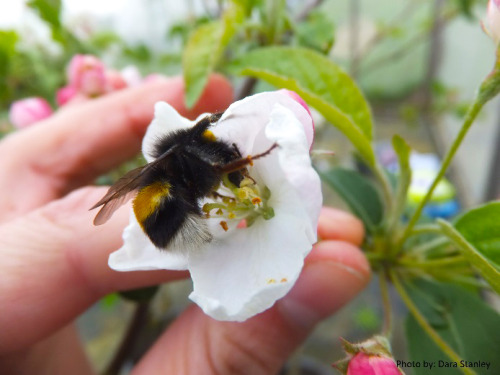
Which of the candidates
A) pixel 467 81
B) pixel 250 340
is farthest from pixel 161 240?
pixel 467 81

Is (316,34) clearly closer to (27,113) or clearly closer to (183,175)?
(183,175)

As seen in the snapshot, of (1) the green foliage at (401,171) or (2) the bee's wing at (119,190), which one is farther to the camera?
(1) the green foliage at (401,171)

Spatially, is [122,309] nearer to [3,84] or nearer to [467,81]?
[3,84]

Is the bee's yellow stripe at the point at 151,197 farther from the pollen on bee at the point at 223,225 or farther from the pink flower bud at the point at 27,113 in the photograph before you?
the pink flower bud at the point at 27,113

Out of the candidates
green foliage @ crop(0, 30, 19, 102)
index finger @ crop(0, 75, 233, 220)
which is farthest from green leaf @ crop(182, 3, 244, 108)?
green foliage @ crop(0, 30, 19, 102)

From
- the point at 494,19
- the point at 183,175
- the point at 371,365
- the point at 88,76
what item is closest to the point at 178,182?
the point at 183,175

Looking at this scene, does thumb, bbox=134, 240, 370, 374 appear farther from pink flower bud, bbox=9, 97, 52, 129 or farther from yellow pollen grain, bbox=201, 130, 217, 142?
pink flower bud, bbox=9, 97, 52, 129

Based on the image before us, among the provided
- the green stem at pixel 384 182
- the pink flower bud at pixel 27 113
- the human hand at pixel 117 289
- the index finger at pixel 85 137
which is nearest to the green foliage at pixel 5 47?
the pink flower bud at pixel 27 113
